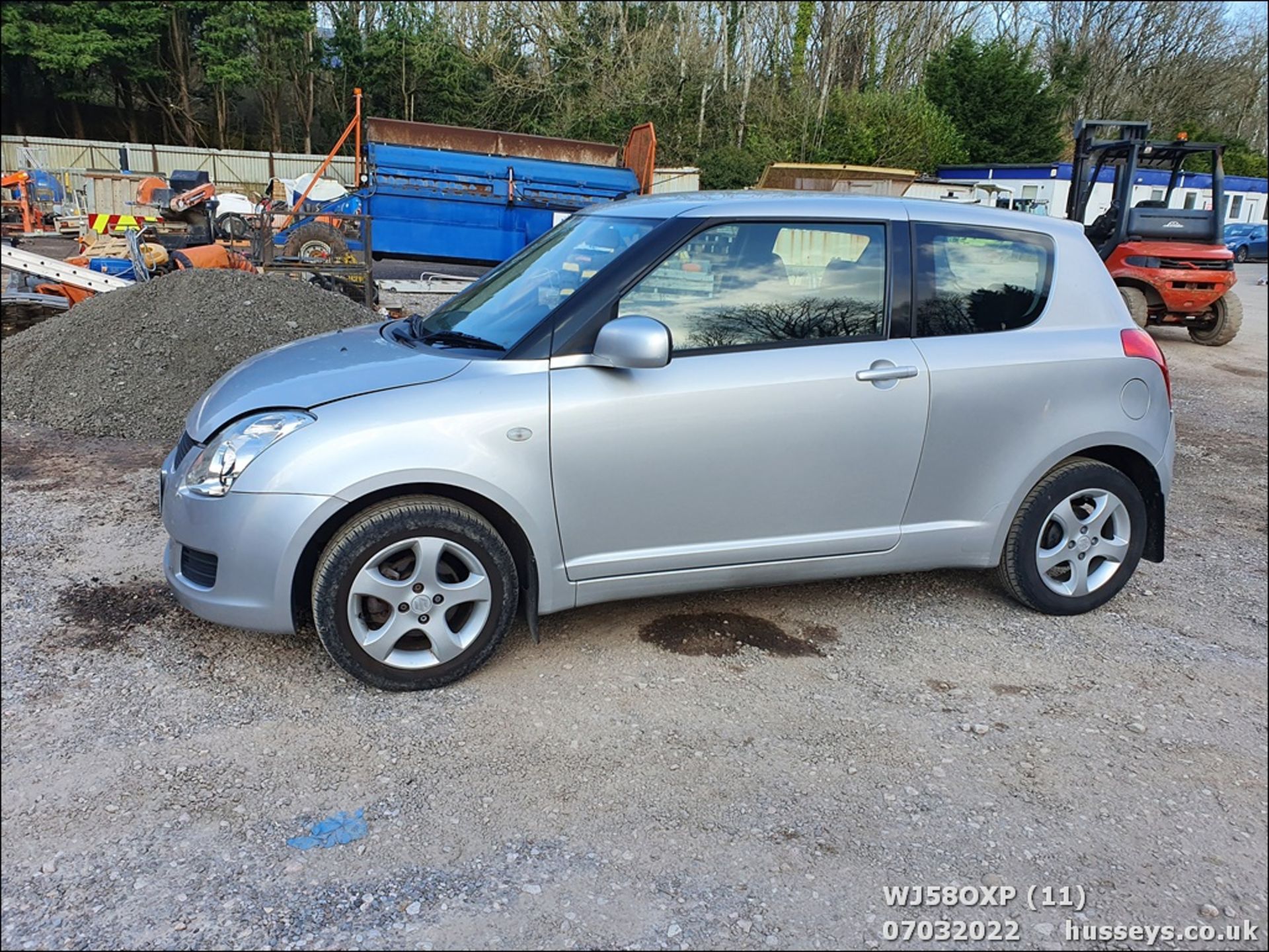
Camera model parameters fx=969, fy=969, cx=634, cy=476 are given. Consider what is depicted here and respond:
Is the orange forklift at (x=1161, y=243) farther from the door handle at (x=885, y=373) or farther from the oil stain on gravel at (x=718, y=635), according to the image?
Result: the oil stain on gravel at (x=718, y=635)

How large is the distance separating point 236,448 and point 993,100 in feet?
120

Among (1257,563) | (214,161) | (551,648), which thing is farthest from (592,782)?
(214,161)

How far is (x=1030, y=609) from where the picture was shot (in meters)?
4.42

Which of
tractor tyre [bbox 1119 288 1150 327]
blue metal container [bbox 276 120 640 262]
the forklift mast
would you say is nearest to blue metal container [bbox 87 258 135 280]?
blue metal container [bbox 276 120 640 262]

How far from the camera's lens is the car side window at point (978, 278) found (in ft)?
13.1

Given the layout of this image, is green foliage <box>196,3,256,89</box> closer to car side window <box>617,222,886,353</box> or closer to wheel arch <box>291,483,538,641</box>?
car side window <box>617,222,886,353</box>

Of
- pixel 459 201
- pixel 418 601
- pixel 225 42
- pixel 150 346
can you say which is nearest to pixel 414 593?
pixel 418 601

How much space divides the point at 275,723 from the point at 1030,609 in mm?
3236

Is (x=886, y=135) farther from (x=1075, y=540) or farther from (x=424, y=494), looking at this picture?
(x=424, y=494)

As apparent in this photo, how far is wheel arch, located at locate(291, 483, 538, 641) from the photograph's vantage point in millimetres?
3391

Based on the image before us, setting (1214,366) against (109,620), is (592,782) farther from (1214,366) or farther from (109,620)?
(1214,366)

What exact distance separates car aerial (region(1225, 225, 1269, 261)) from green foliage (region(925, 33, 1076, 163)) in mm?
7007

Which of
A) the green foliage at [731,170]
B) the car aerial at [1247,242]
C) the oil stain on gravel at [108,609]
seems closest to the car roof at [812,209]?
the oil stain on gravel at [108,609]

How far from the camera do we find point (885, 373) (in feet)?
12.6
